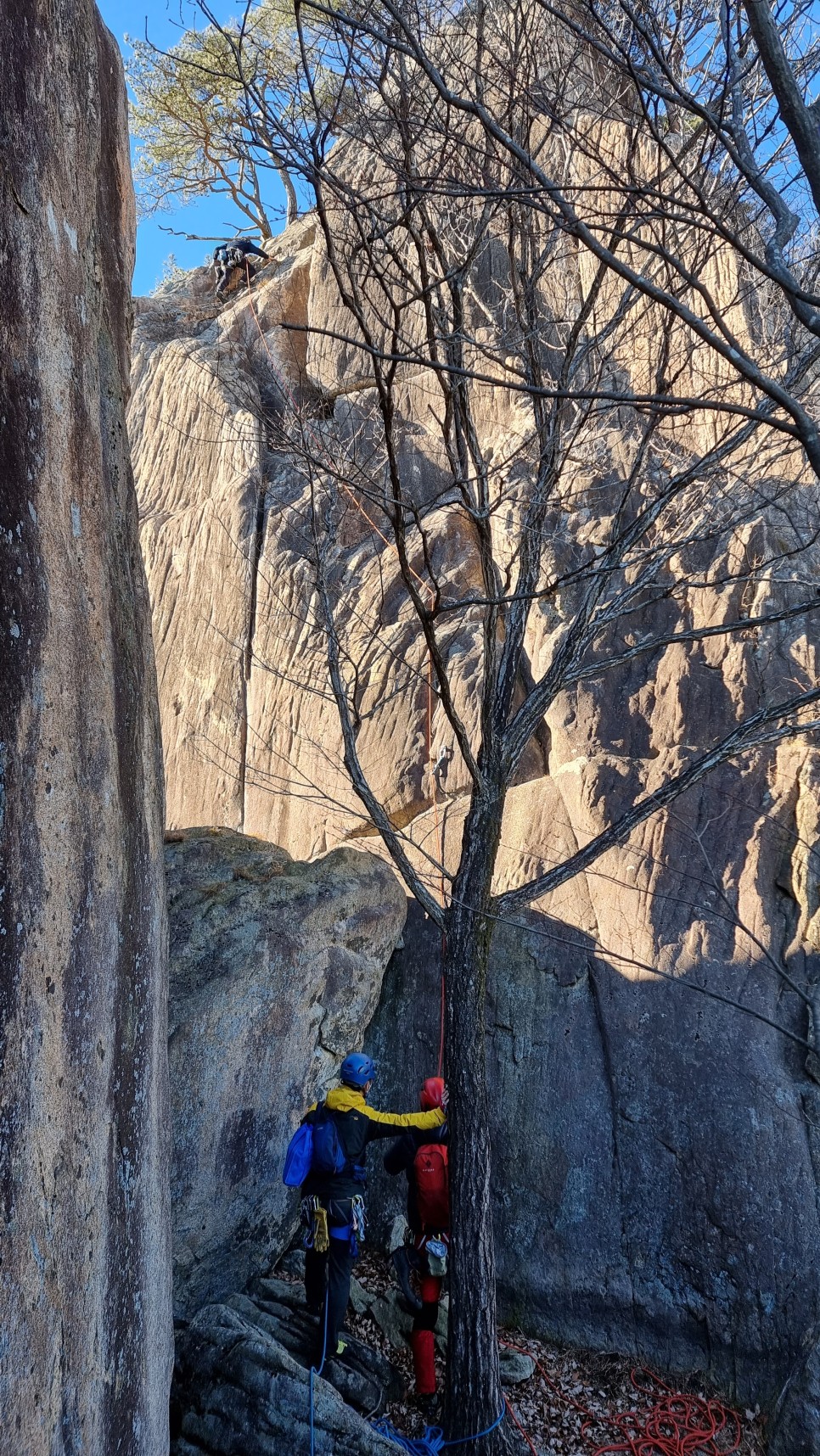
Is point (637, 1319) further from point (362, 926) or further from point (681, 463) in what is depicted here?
point (681, 463)

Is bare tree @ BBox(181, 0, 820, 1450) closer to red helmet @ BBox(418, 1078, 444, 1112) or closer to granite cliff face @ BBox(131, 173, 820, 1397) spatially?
granite cliff face @ BBox(131, 173, 820, 1397)

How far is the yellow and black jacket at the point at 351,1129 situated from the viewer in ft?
19.5

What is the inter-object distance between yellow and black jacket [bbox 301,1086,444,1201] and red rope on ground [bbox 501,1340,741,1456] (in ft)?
6.89

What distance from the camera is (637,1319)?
6973 millimetres

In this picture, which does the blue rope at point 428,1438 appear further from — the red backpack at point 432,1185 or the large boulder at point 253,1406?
the red backpack at point 432,1185

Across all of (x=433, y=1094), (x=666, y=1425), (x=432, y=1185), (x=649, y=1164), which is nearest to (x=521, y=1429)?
(x=666, y=1425)

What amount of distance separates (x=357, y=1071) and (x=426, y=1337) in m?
1.75

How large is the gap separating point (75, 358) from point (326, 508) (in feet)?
13.2

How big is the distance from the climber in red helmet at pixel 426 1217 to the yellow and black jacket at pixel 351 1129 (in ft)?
0.65

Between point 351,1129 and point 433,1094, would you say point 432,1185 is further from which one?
point 351,1129

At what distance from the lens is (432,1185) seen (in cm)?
623

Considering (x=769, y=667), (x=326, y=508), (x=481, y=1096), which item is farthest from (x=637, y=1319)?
(x=326, y=508)

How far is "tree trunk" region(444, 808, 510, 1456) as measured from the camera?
544 centimetres

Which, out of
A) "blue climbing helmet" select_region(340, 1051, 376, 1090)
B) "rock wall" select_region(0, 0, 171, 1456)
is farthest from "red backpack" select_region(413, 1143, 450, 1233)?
"rock wall" select_region(0, 0, 171, 1456)
